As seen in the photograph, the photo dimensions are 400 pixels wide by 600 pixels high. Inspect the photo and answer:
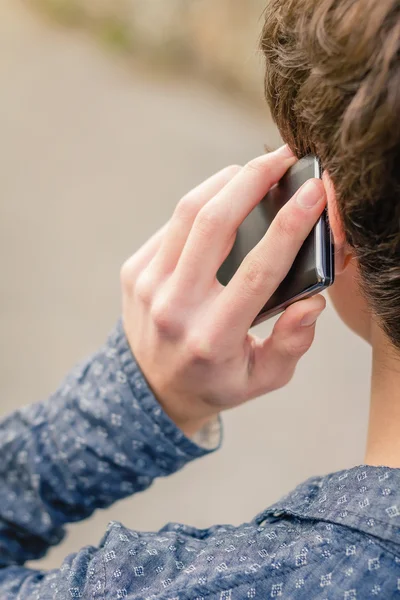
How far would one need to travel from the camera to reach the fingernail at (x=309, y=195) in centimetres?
49

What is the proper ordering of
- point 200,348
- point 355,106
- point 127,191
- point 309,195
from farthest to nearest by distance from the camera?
1. point 127,191
2. point 200,348
3. point 309,195
4. point 355,106

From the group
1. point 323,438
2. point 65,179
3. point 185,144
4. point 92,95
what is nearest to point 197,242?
point 323,438

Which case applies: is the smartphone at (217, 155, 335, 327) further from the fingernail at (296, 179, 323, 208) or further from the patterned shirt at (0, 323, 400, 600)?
the patterned shirt at (0, 323, 400, 600)

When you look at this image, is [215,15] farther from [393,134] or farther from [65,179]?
[393,134]

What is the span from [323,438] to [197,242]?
3.05 ft

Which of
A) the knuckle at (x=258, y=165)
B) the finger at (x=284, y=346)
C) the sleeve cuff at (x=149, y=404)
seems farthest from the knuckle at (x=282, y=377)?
the knuckle at (x=258, y=165)

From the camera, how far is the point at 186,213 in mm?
605

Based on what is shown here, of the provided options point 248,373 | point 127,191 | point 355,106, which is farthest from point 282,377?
point 127,191

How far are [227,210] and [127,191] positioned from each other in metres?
1.20

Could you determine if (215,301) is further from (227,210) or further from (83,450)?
(83,450)

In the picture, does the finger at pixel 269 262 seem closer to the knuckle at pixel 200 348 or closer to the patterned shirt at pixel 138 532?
the knuckle at pixel 200 348

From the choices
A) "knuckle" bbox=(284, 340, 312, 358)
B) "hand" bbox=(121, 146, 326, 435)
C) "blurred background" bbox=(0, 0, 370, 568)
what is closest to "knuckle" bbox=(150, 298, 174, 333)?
"hand" bbox=(121, 146, 326, 435)

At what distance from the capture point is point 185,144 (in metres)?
1.85

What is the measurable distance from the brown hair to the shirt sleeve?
30 centimetres
